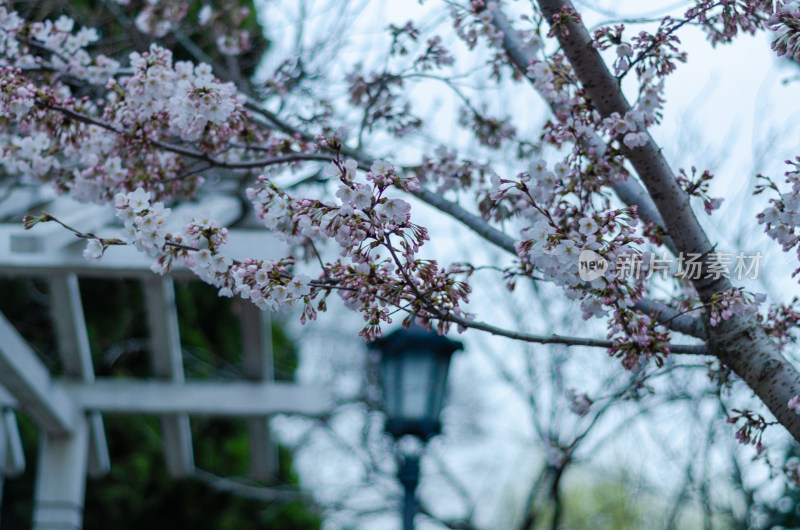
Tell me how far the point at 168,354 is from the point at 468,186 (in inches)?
97.2

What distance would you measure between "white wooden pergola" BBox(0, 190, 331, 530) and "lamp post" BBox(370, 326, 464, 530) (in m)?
0.70

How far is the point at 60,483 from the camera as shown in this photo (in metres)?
4.70

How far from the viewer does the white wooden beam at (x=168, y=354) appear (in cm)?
452

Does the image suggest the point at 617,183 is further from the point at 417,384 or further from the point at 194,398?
the point at 194,398

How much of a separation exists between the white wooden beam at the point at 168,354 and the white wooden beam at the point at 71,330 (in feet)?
1.10

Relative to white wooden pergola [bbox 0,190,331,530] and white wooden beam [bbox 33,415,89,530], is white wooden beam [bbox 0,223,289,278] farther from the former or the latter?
white wooden beam [bbox 33,415,89,530]

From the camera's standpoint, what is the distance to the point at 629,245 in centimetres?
202

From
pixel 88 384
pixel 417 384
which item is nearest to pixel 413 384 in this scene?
pixel 417 384

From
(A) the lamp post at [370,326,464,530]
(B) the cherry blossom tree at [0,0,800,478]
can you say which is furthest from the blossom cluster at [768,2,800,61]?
(A) the lamp post at [370,326,464,530]

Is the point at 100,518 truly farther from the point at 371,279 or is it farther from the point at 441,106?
the point at 371,279

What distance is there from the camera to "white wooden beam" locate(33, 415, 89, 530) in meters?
4.65

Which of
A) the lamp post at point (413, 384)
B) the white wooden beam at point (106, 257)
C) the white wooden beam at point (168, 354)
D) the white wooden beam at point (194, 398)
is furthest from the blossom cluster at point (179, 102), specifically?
the white wooden beam at point (194, 398)

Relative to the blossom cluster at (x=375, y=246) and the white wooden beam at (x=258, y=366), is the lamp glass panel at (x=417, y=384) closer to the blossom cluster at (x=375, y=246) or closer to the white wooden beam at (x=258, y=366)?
the white wooden beam at (x=258, y=366)

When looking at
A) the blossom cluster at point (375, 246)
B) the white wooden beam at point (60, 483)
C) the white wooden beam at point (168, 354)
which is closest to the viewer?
the blossom cluster at point (375, 246)
